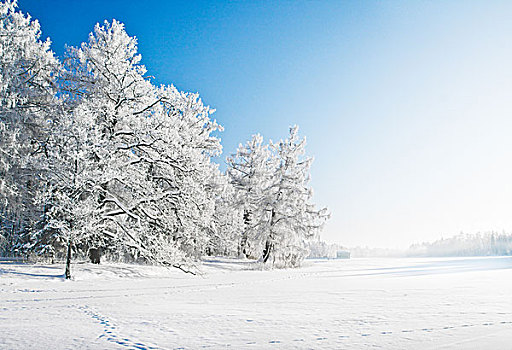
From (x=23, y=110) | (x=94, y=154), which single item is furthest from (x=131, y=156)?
(x=23, y=110)

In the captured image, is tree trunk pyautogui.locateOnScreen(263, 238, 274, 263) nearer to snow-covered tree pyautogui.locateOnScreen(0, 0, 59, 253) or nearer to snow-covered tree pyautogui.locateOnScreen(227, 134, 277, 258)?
snow-covered tree pyautogui.locateOnScreen(227, 134, 277, 258)

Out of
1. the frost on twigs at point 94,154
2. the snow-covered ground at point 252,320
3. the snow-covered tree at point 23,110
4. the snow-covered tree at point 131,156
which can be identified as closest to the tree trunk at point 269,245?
the frost on twigs at point 94,154

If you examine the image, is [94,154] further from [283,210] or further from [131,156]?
[283,210]

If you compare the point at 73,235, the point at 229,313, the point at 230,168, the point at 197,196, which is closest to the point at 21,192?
the point at 73,235

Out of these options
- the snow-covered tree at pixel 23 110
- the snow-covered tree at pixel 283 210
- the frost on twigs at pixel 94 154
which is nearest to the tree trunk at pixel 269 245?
the snow-covered tree at pixel 283 210

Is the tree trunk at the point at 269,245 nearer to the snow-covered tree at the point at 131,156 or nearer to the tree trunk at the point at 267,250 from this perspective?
the tree trunk at the point at 267,250

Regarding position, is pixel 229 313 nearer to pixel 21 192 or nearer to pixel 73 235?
pixel 73 235

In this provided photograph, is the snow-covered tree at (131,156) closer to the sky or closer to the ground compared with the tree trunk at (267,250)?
closer to the sky

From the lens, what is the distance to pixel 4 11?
18.0 meters

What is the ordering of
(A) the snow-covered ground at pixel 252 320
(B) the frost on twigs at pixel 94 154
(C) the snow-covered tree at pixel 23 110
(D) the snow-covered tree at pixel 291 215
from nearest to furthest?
(A) the snow-covered ground at pixel 252 320 < (B) the frost on twigs at pixel 94 154 < (C) the snow-covered tree at pixel 23 110 < (D) the snow-covered tree at pixel 291 215

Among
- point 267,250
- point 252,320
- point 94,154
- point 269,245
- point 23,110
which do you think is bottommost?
point 267,250

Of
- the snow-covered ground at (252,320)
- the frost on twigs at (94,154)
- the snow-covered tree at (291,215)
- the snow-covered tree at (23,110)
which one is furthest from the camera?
the snow-covered tree at (291,215)

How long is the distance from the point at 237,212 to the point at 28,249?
1761 centimetres

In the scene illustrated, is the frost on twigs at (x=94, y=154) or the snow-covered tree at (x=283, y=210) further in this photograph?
the snow-covered tree at (x=283, y=210)
